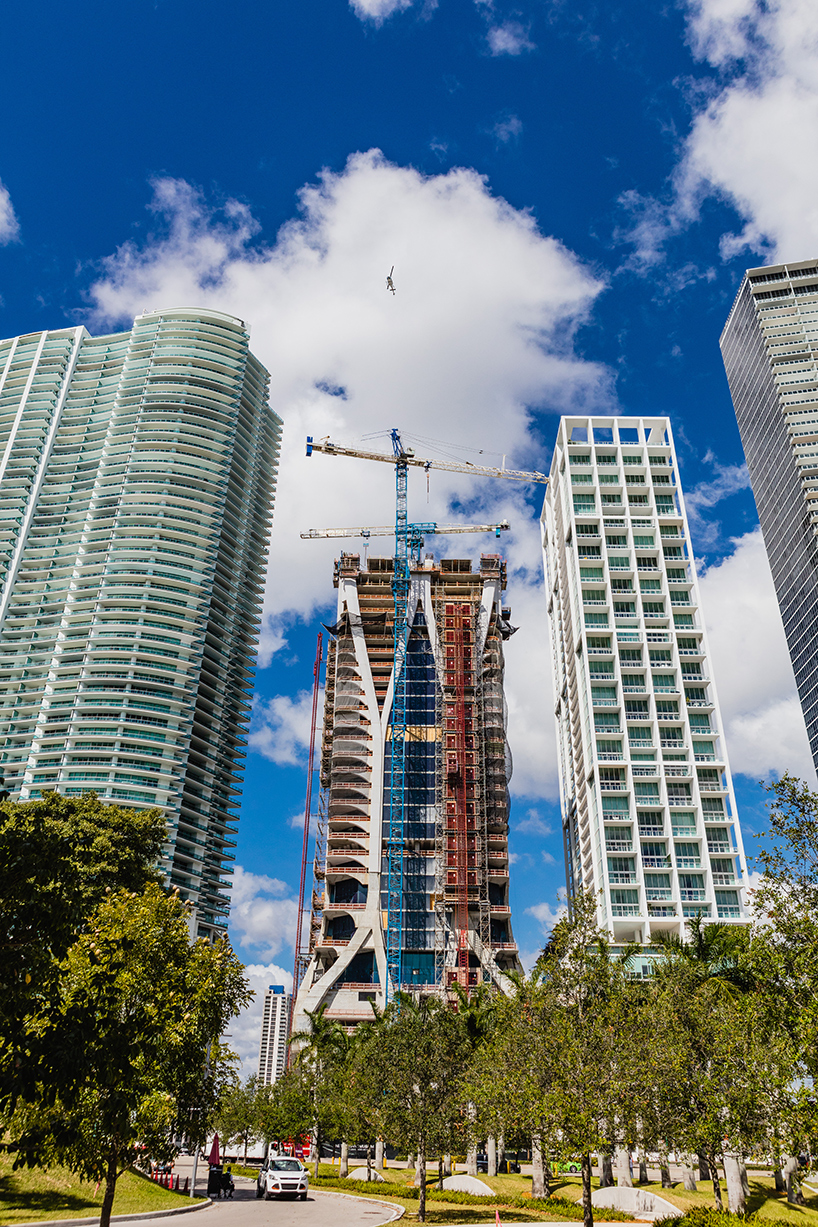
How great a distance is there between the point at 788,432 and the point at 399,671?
251 ft

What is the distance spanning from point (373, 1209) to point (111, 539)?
14826cm

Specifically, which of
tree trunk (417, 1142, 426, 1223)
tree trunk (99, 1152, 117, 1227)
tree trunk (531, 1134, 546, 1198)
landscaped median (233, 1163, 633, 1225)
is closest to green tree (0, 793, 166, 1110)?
tree trunk (99, 1152, 117, 1227)

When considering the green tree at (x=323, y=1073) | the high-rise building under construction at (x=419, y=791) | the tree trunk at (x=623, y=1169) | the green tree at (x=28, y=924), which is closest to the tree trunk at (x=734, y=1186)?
the tree trunk at (x=623, y=1169)

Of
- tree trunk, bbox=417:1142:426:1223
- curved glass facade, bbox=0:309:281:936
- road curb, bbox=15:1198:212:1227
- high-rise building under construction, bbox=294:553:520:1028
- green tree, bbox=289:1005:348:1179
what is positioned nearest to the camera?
road curb, bbox=15:1198:212:1227

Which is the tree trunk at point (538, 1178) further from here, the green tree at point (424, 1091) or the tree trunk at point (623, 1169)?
the green tree at point (424, 1091)

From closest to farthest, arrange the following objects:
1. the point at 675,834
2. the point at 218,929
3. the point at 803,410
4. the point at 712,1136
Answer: the point at 712,1136 → the point at 675,834 → the point at 803,410 → the point at 218,929

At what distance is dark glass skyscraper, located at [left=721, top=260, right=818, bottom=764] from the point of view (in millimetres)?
142125

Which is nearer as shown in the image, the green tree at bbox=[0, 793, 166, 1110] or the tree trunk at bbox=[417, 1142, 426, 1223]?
the green tree at bbox=[0, 793, 166, 1110]

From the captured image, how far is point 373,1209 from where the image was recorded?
38.9 metres

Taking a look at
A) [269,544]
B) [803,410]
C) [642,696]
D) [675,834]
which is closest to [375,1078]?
[675,834]

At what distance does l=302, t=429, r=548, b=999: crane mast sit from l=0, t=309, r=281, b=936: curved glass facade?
25295 millimetres

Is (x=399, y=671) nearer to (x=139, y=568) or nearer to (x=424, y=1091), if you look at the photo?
(x=139, y=568)

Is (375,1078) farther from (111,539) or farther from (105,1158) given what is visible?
(111,539)

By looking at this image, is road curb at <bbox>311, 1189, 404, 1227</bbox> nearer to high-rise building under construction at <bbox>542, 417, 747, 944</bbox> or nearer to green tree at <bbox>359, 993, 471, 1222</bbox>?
green tree at <bbox>359, 993, 471, 1222</bbox>
